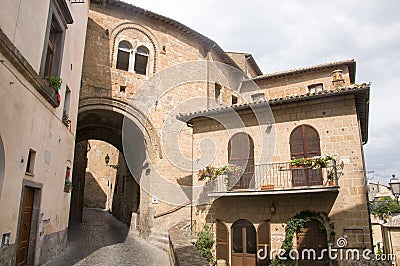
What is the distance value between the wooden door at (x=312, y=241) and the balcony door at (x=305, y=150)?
1.37 m

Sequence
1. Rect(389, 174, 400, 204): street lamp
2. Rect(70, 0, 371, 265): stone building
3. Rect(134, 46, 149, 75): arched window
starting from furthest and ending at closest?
Rect(134, 46, 149, 75): arched window
Rect(70, 0, 371, 265): stone building
Rect(389, 174, 400, 204): street lamp

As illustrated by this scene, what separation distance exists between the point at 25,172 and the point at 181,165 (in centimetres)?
974

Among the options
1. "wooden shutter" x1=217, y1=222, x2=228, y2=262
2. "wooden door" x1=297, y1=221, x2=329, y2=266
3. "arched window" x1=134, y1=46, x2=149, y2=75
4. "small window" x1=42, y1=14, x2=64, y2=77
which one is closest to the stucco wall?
"wooden shutter" x1=217, y1=222, x2=228, y2=262

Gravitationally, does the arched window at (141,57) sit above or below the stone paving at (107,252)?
above

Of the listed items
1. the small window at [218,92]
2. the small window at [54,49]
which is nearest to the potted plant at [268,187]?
the small window at [54,49]

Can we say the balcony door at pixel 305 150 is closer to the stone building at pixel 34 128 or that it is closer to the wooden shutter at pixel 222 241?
the wooden shutter at pixel 222 241

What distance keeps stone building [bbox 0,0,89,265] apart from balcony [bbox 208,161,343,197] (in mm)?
5273

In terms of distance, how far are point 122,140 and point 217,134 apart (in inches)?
356

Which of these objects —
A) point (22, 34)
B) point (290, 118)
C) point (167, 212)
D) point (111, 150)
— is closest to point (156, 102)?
point (167, 212)

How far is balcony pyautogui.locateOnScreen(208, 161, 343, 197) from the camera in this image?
381 inches

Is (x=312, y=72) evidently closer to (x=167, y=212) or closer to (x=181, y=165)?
(x=181, y=165)

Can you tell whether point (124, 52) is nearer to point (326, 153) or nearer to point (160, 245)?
point (160, 245)

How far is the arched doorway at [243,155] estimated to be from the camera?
11078 mm

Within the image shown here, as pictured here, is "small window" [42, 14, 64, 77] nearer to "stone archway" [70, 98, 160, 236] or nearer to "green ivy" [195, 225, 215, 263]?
"stone archway" [70, 98, 160, 236]
